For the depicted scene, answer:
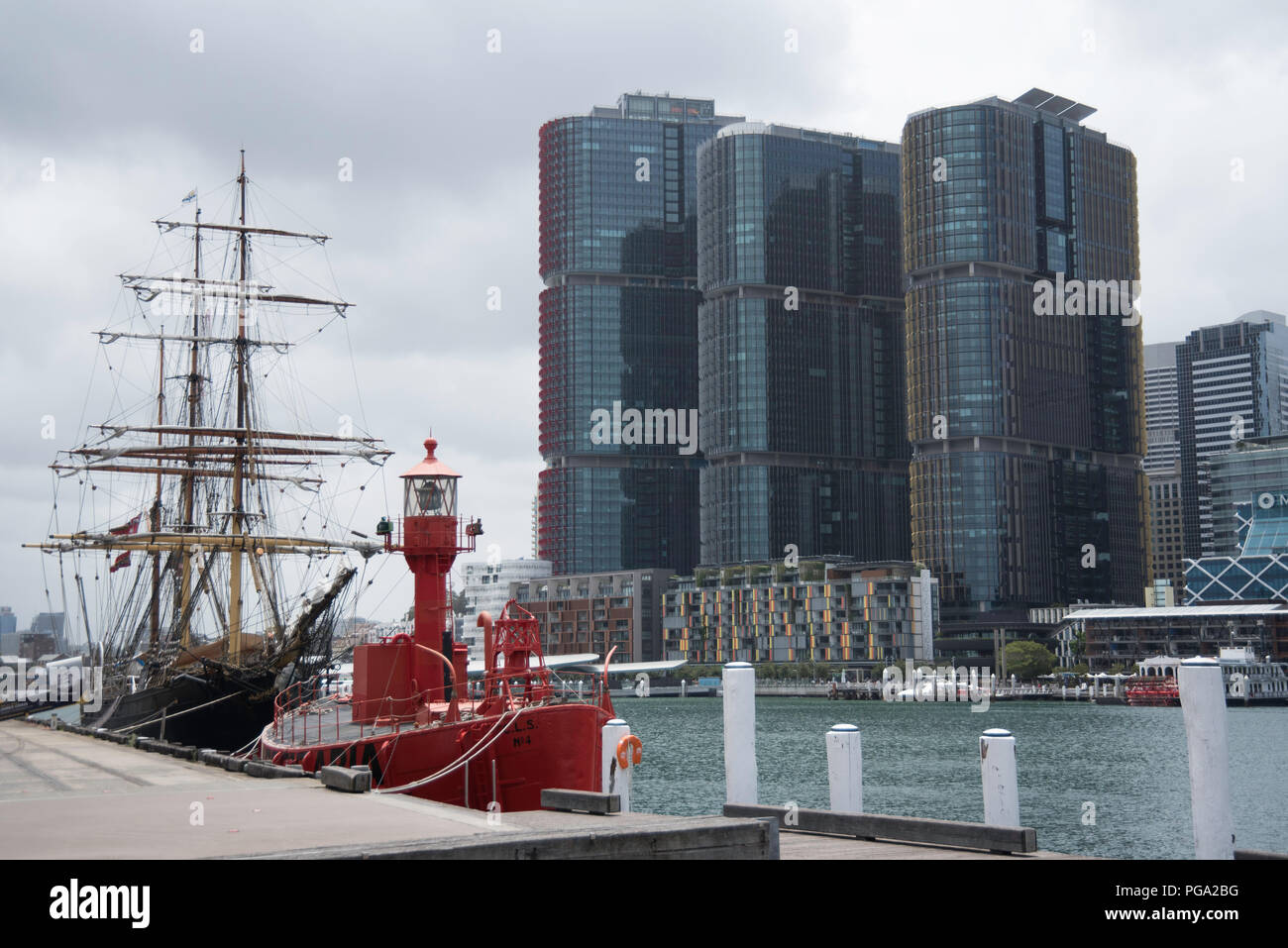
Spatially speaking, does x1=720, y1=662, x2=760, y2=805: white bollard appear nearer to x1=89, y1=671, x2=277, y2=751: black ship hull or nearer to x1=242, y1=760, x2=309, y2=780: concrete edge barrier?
x1=242, y1=760, x2=309, y2=780: concrete edge barrier

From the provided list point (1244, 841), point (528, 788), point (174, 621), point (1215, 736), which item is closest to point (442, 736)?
point (528, 788)

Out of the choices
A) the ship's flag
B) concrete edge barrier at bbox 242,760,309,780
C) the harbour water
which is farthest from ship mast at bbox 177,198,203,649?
concrete edge barrier at bbox 242,760,309,780

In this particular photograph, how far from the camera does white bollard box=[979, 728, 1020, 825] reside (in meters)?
19.0

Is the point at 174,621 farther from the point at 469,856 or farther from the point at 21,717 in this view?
the point at 469,856

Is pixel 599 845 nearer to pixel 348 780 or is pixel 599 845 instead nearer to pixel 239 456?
pixel 348 780

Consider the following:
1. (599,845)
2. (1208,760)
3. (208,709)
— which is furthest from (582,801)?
(208,709)

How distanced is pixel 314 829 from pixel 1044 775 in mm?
68077

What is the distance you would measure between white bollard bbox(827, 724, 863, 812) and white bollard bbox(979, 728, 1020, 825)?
205 centimetres

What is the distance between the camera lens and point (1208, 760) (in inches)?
689

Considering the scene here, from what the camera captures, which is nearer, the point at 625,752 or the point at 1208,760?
the point at 1208,760

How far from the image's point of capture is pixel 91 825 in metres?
19.5

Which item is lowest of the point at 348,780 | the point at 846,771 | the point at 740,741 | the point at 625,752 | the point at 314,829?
the point at 348,780

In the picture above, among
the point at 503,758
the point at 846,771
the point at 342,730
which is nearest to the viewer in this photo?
the point at 846,771
